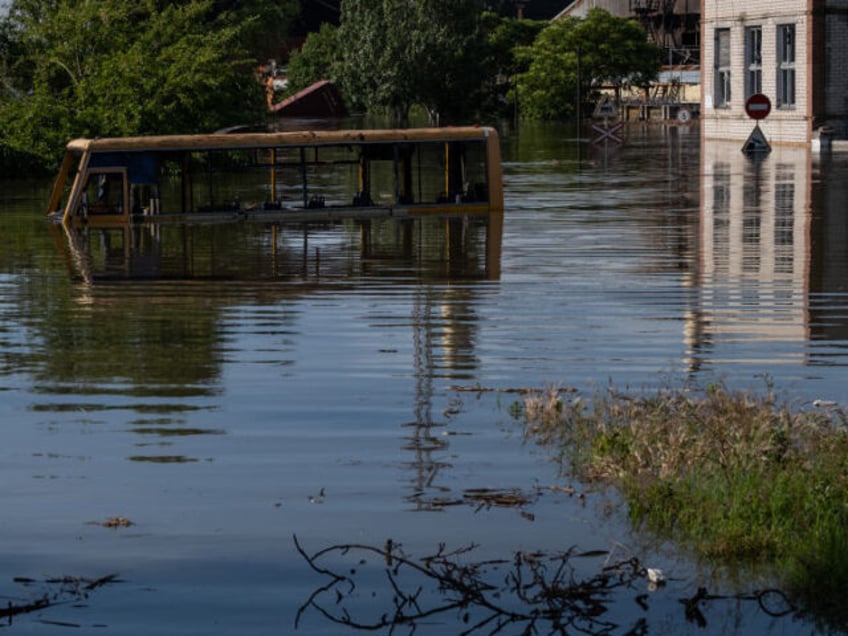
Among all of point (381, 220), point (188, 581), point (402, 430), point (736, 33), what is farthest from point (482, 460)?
point (736, 33)

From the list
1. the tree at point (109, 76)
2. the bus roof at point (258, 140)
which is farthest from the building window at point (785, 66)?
the bus roof at point (258, 140)

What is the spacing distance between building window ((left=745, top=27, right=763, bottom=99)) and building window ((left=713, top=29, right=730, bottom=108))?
2389 millimetres

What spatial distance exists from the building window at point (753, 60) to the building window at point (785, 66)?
7.57 feet

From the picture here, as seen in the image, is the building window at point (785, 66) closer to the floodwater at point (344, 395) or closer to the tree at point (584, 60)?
the floodwater at point (344, 395)

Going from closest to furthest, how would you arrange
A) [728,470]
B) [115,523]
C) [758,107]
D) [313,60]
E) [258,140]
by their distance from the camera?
[115,523] < [728,470] < [258,140] < [758,107] < [313,60]

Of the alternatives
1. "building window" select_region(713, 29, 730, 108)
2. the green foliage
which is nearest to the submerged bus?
"building window" select_region(713, 29, 730, 108)

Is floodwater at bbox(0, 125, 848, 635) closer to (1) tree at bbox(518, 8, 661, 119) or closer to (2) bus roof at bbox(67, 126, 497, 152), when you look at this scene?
(2) bus roof at bbox(67, 126, 497, 152)

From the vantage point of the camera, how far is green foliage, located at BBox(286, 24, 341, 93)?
161 meters

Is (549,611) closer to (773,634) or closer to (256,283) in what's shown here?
(773,634)

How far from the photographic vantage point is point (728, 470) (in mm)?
11391

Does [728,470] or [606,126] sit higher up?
[606,126]

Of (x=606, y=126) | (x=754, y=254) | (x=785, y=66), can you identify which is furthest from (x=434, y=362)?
(x=606, y=126)

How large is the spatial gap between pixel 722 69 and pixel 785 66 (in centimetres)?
679

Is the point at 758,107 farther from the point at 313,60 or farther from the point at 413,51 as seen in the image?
the point at 313,60
